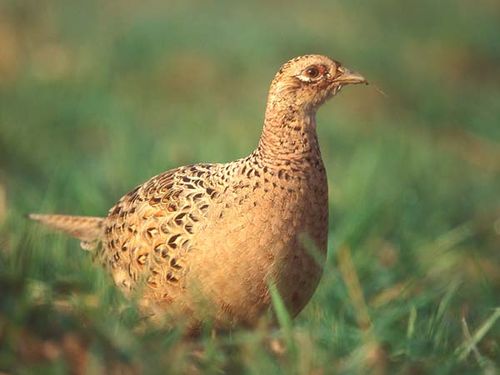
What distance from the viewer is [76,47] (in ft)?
36.2

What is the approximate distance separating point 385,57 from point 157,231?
747 centimetres

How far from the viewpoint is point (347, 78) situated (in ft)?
14.2

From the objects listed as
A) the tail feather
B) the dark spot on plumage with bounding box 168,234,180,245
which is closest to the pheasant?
the dark spot on plumage with bounding box 168,234,180,245

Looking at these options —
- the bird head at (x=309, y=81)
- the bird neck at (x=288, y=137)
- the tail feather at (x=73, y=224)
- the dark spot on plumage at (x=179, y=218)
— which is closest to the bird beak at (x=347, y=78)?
the bird head at (x=309, y=81)

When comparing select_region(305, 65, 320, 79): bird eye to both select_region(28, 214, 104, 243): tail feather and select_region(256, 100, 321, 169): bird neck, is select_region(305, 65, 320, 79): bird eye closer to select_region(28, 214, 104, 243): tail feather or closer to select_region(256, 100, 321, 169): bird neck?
select_region(256, 100, 321, 169): bird neck

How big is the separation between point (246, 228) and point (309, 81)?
756 mm

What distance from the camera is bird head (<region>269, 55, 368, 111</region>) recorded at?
4.25 m

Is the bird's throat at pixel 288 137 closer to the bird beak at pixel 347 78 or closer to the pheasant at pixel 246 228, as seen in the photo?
the pheasant at pixel 246 228

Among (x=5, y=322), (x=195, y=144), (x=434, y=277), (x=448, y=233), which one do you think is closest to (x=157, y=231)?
(x=5, y=322)

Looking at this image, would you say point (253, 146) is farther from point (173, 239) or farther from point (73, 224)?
point (173, 239)

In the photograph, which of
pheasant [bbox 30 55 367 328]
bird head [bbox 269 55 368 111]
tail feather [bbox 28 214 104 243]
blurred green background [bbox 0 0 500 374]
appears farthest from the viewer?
tail feather [bbox 28 214 104 243]

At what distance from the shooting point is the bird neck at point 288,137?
4.14 meters

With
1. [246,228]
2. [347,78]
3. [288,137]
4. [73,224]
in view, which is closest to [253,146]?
[73,224]

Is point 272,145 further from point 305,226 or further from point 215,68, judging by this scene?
point 215,68
